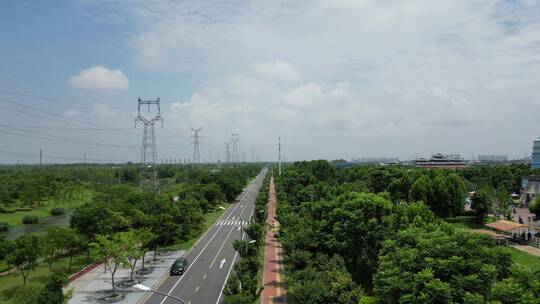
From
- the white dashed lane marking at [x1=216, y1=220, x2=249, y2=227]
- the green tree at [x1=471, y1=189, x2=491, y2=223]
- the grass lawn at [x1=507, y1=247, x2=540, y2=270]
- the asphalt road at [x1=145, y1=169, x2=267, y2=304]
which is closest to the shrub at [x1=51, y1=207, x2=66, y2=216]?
the white dashed lane marking at [x1=216, y1=220, x2=249, y2=227]

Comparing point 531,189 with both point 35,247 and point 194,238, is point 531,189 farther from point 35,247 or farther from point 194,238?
point 35,247

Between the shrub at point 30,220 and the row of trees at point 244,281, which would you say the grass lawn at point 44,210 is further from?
the row of trees at point 244,281

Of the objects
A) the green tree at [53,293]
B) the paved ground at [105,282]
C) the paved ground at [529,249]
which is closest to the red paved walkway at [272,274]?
the paved ground at [105,282]

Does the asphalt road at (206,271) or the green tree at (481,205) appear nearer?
the asphalt road at (206,271)

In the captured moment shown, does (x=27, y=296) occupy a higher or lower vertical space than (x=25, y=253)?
lower

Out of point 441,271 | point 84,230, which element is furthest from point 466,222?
point 84,230

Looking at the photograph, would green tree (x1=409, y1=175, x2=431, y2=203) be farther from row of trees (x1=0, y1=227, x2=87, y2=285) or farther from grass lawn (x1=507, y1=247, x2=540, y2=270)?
row of trees (x1=0, y1=227, x2=87, y2=285)

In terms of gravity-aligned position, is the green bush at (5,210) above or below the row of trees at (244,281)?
below

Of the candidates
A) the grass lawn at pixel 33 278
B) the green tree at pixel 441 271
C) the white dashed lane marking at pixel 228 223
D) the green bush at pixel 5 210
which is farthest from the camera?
the green bush at pixel 5 210
